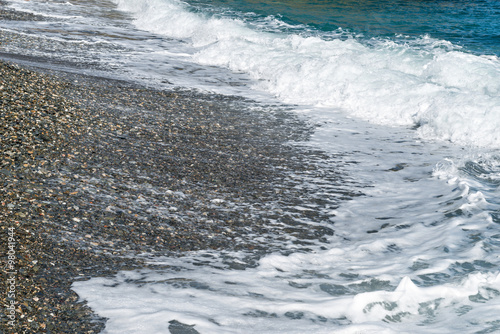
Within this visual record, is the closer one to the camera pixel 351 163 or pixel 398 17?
pixel 351 163

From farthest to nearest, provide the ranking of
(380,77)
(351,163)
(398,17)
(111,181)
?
(398,17)
(380,77)
(351,163)
(111,181)

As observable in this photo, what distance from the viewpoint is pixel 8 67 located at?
8.52 metres

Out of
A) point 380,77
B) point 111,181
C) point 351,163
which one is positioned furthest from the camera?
point 380,77

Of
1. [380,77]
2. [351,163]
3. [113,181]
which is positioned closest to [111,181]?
[113,181]

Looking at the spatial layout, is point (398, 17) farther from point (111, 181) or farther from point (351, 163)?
point (111, 181)

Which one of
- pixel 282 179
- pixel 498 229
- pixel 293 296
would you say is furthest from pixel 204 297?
pixel 498 229

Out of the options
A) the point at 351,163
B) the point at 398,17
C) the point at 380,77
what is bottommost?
the point at 351,163

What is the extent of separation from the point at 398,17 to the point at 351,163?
58.9 ft

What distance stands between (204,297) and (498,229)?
3541 millimetres

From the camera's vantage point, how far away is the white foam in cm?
960

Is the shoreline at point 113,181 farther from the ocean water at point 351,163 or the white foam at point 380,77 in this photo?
the white foam at point 380,77

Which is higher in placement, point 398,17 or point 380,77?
point 398,17

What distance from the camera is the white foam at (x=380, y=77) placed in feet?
31.5

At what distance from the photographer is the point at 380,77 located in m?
12.0
